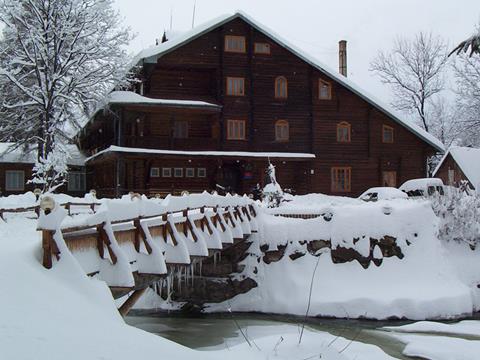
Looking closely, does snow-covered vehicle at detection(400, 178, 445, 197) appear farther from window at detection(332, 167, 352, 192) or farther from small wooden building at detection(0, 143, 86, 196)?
small wooden building at detection(0, 143, 86, 196)

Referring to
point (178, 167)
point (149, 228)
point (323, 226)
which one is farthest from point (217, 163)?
point (149, 228)

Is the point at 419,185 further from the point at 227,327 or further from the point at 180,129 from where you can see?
the point at 227,327

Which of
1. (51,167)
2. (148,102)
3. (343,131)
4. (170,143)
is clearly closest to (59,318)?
(51,167)

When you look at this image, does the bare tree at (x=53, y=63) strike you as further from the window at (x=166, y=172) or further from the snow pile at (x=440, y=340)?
the snow pile at (x=440, y=340)

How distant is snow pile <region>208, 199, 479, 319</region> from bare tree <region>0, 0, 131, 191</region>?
12.8m

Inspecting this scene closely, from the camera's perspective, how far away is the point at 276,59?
110 ft

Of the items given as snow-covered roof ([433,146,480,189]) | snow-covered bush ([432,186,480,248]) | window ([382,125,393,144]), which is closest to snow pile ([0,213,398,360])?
snow-covered bush ([432,186,480,248])

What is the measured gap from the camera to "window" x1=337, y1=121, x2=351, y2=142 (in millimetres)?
34219

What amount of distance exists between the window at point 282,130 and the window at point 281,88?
5.45 ft

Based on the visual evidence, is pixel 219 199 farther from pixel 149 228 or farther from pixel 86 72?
pixel 86 72

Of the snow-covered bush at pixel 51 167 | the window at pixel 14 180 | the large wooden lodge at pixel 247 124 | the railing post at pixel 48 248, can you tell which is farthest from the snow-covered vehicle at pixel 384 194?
the railing post at pixel 48 248

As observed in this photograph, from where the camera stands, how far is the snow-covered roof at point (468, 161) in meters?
37.8

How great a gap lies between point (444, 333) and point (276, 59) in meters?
22.2

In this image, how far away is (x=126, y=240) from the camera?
7.52 m
